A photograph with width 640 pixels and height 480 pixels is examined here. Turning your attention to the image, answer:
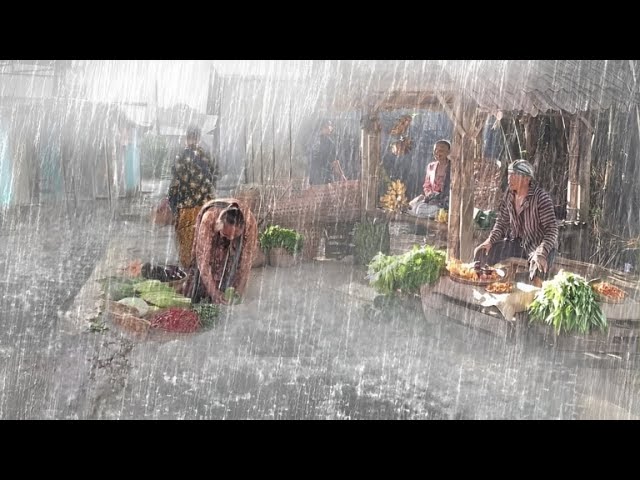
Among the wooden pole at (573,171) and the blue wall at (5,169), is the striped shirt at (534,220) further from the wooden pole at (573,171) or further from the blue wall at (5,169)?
the blue wall at (5,169)

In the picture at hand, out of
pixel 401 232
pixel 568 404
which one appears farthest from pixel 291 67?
pixel 568 404

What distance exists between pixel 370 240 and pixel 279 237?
512 millimetres

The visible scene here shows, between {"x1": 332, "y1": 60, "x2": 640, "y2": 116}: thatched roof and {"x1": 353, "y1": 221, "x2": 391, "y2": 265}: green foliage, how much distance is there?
2.25 ft

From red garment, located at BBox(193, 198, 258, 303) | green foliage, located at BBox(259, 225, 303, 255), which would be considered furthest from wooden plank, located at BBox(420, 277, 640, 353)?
red garment, located at BBox(193, 198, 258, 303)

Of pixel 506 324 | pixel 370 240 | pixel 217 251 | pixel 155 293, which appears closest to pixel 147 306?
pixel 155 293

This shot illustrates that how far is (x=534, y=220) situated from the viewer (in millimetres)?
4656

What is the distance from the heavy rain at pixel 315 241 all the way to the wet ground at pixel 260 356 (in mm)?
11

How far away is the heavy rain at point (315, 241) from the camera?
4.59 m

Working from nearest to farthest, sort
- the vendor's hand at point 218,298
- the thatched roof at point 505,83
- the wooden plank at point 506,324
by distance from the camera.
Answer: the thatched roof at point 505,83, the wooden plank at point 506,324, the vendor's hand at point 218,298

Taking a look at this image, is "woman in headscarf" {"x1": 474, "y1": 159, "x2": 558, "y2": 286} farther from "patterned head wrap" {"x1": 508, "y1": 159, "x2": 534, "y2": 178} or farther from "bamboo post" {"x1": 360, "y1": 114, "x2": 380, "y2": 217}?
"bamboo post" {"x1": 360, "y1": 114, "x2": 380, "y2": 217}

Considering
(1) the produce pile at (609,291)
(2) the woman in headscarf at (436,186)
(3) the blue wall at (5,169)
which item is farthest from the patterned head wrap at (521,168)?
(3) the blue wall at (5,169)

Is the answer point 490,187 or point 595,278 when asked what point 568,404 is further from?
point 490,187

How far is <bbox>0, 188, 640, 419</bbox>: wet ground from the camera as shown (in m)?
4.68

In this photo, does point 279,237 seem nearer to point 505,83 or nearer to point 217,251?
point 217,251
